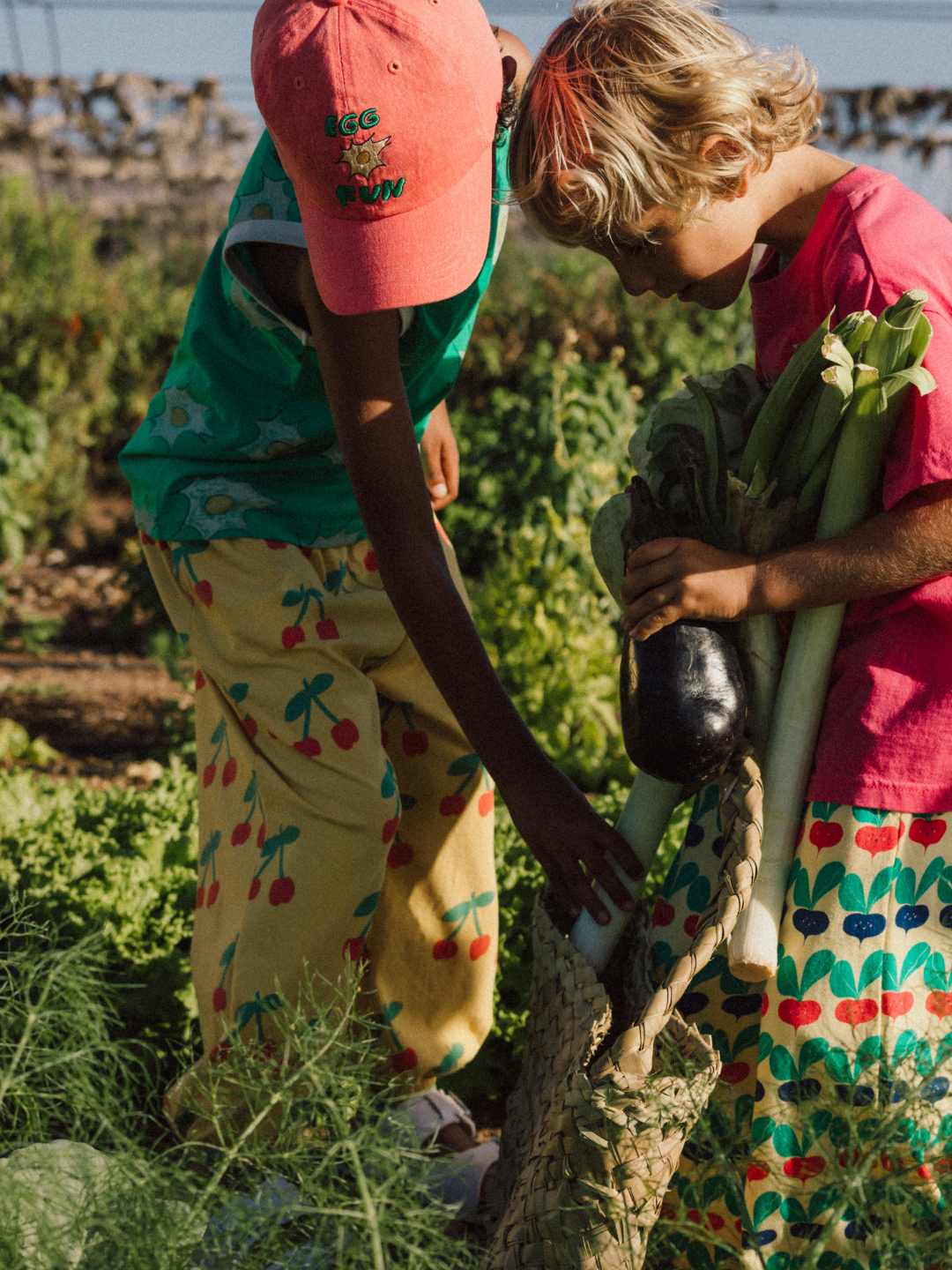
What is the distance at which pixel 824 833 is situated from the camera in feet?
5.25

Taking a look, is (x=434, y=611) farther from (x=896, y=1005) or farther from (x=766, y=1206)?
(x=766, y=1206)

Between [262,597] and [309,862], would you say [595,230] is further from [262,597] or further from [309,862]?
[309,862]

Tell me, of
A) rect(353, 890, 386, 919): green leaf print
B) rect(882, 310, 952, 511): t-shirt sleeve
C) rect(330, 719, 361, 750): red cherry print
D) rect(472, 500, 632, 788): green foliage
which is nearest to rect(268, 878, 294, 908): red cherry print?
rect(353, 890, 386, 919): green leaf print

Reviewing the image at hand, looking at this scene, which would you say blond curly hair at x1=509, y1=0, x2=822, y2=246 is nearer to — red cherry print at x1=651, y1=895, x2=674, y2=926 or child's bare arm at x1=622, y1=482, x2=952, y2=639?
child's bare arm at x1=622, y1=482, x2=952, y2=639

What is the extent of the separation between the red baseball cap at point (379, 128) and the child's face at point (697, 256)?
0.85ft

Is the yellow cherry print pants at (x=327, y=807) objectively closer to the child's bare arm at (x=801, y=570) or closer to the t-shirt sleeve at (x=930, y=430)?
the child's bare arm at (x=801, y=570)

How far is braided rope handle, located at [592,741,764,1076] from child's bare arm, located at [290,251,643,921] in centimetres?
20

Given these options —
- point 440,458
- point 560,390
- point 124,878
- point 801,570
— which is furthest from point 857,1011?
point 560,390

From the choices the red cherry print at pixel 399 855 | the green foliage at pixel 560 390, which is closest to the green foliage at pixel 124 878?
the red cherry print at pixel 399 855

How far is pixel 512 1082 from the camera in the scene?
2652 mm

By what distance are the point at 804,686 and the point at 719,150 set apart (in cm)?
74

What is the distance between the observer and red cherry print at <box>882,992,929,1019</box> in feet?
5.18

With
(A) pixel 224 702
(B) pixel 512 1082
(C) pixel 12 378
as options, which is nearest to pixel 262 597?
(A) pixel 224 702

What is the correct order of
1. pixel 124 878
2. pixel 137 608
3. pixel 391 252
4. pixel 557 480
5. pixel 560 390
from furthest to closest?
pixel 137 608 → pixel 560 390 → pixel 557 480 → pixel 124 878 → pixel 391 252
